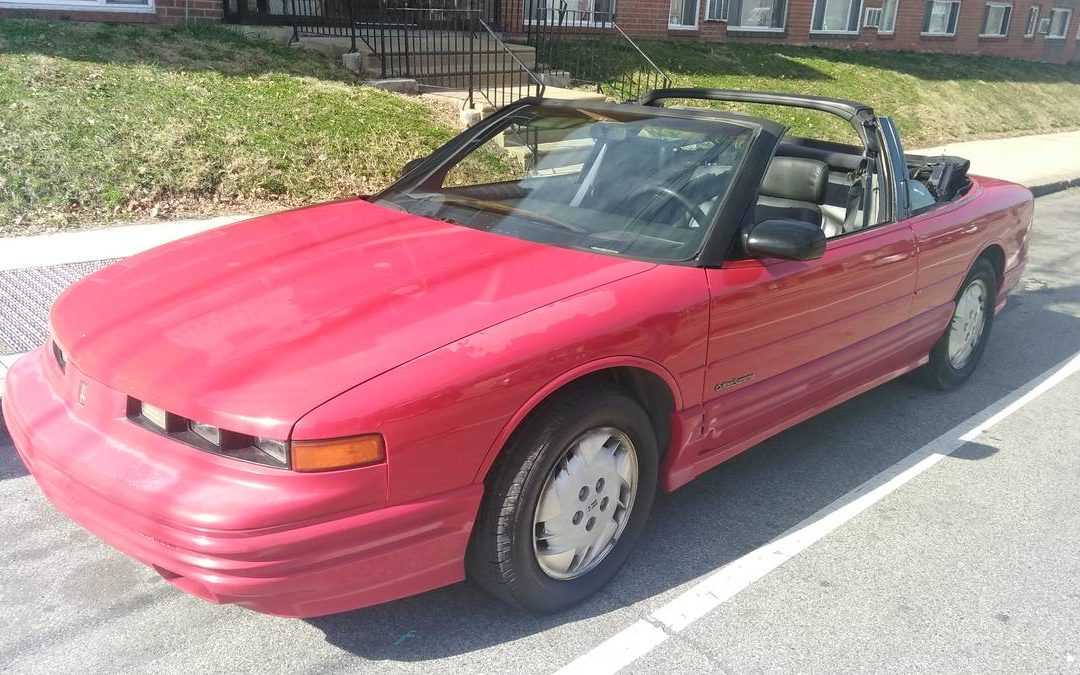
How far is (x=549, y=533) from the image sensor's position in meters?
2.82

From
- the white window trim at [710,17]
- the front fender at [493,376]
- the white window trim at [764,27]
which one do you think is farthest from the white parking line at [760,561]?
the white window trim at [764,27]

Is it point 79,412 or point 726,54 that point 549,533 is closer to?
point 79,412

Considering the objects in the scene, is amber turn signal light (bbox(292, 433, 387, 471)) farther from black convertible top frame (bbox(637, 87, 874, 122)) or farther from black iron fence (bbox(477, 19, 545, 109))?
black iron fence (bbox(477, 19, 545, 109))

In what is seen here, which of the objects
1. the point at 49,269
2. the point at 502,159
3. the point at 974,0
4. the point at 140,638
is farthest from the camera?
Answer: the point at 974,0

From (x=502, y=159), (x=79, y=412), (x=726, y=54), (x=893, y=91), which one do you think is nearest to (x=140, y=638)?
(x=79, y=412)

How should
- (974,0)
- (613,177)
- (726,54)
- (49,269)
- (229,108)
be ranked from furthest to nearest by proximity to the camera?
(974,0), (726,54), (229,108), (49,269), (613,177)

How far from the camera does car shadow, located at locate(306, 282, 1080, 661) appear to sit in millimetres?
2842

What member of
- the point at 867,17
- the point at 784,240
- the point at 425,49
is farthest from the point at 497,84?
the point at 867,17

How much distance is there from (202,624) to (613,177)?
2262 millimetres

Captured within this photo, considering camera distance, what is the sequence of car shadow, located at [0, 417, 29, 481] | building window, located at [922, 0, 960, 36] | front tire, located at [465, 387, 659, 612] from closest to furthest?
front tire, located at [465, 387, 659, 612] → car shadow, located at [0, 417, 29, 481] → building window, located at [922, 0, 960, 36]

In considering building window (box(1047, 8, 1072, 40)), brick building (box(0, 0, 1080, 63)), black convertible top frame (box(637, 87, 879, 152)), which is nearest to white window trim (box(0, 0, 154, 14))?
brick building (box(0, 0, 1080, 63))

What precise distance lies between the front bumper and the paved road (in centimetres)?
41

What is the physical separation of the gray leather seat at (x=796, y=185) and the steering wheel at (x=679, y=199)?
2.32ft

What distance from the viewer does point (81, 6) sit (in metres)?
9.86
